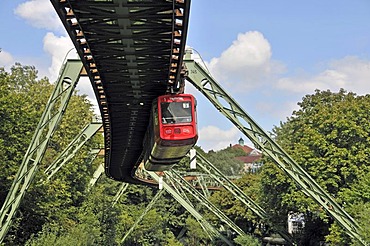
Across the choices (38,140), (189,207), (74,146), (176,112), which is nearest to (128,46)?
(176,112)

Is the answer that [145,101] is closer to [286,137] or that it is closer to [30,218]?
[30,218]

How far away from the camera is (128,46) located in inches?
554

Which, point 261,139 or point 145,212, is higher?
point 261,139

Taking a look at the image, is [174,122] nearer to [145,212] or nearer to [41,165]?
[41,165]

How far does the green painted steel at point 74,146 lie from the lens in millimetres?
31375

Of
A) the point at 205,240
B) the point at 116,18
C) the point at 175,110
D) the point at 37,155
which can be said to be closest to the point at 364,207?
the point at 175,110

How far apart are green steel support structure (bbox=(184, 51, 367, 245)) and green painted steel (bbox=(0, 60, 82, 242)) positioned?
198 inches

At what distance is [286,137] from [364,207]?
665 inches

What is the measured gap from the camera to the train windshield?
19375 millimetres

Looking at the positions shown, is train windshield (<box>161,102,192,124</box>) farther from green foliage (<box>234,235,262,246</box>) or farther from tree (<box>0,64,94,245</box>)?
green foliage (<box>234,235,262,246</box>)

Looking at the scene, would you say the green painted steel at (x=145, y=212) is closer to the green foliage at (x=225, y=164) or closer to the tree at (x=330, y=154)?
the tree at (x=330, y=154)

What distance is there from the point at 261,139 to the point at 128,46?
11958mm

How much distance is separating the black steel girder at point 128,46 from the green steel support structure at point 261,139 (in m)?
2.89

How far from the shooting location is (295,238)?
41.6 meters
